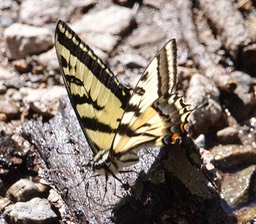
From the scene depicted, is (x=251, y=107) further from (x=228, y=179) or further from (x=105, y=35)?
(x=105, y=35)

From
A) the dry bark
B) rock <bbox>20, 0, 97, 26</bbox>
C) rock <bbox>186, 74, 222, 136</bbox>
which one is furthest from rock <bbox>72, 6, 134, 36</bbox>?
the dry bark

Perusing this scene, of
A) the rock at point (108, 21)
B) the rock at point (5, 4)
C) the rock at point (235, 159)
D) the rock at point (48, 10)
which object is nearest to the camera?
the rock at point (235, 159)

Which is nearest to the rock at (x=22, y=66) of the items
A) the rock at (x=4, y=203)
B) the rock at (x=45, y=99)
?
the rock at (x=45, y=99)

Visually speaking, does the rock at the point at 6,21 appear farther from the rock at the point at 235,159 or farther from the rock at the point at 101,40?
the rock at the point at 235,159

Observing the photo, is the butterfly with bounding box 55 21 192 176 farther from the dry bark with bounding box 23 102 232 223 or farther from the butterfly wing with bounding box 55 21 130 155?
the dry bark with bounding box 23 102 232 223

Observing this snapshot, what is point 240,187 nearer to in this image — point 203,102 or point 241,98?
point 203,102

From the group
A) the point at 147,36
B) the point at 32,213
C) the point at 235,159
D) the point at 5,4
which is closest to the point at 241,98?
the point at 235,159
